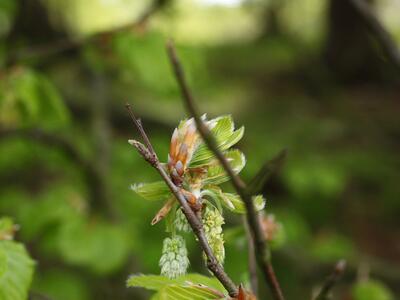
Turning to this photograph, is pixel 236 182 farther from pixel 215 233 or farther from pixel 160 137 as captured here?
pixel 160 137

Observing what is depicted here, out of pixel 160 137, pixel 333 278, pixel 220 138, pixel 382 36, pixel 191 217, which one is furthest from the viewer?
pixel 160 137

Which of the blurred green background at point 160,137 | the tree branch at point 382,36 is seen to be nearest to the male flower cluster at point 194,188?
the blurred green background at point 160,137

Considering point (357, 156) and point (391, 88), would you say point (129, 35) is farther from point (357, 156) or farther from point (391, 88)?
point (391, 88)

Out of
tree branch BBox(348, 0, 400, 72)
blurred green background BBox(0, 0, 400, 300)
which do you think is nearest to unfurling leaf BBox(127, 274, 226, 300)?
blurred green background BBox(0, 0, 400, 300)

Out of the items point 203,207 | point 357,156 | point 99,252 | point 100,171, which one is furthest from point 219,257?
point 357,156

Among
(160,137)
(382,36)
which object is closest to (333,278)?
(382,36)
